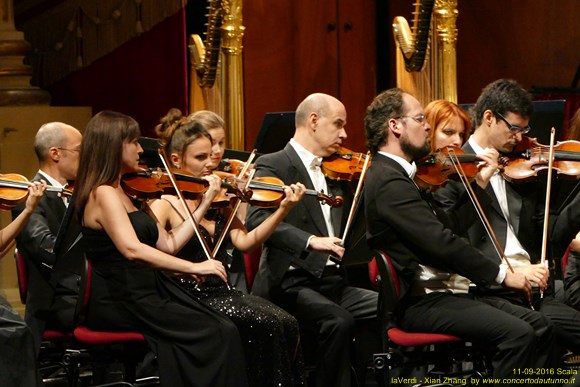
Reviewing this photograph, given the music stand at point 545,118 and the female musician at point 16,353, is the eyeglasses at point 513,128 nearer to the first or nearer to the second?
the music stand at point 545,118

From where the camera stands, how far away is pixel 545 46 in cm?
805

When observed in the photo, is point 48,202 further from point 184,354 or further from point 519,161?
point 519,161

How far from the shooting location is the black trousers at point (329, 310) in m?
4.58

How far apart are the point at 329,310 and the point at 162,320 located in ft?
2.60

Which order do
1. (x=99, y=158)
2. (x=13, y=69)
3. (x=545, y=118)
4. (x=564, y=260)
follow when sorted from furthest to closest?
(x=13, y=69) → (x=545, y=118) → (x=564, y=260) → (x=99, y=158)

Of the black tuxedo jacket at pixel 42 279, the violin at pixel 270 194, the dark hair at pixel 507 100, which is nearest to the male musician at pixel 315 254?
the violin at pixel 270 194


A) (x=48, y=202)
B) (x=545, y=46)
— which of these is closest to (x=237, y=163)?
(x=48, y=202)

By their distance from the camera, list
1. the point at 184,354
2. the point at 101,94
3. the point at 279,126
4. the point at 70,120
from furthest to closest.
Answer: the point at 101,94 → the point at 70,120 → the point at 279,126 → the point at 184,354

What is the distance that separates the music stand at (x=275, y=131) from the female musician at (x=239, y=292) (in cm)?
60

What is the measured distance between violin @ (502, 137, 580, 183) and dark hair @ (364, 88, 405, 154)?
0.54 metres

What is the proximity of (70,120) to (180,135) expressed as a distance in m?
2.35

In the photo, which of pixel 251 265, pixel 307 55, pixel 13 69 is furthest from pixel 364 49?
pixel 251 265

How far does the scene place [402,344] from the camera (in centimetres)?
412

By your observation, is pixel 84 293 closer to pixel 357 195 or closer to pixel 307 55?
Result: pixel 357 195
